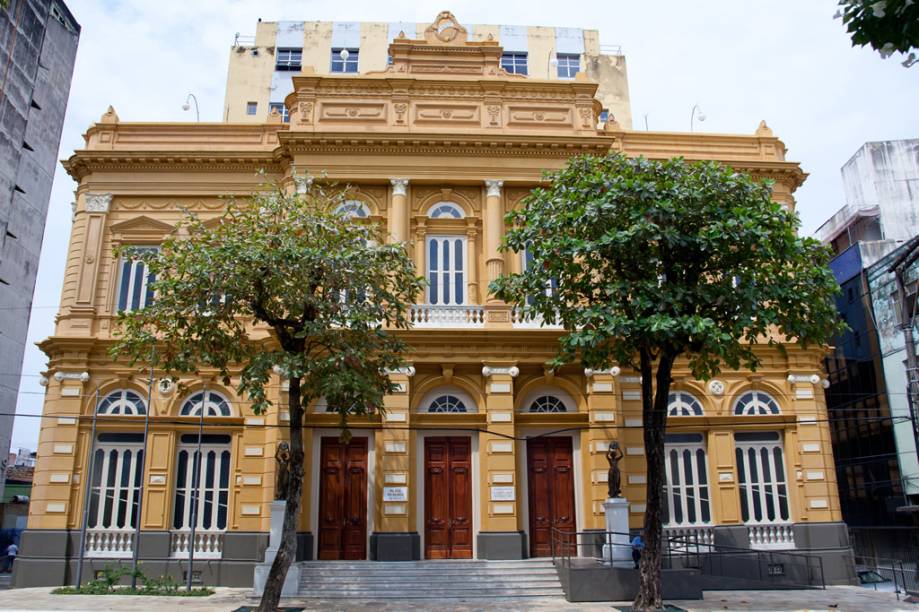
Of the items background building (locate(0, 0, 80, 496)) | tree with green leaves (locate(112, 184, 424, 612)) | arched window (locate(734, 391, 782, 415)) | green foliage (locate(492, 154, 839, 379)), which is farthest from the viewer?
background building (locate(0, 0, 80, 496))

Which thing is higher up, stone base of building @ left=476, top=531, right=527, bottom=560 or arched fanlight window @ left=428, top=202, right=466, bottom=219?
arched fanlight window @ left=428, top=202, right=466, bottom=219

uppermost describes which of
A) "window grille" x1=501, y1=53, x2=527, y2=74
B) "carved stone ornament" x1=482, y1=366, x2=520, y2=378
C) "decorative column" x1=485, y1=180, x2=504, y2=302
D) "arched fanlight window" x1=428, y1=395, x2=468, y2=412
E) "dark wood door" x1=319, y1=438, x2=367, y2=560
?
"window grille" x1=501, y1=53, x2=527, y2=74

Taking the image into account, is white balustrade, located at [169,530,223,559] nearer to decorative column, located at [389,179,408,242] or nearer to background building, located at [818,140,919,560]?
decorative column, located at [389,179,408,242]

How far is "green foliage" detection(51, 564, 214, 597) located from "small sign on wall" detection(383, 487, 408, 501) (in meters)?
4.37

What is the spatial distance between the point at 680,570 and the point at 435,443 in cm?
652

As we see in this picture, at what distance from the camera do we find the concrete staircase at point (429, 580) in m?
16.2

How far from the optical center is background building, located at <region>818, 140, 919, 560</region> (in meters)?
23.4

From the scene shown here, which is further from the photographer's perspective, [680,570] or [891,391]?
[891,391]

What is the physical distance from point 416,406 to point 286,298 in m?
6.27

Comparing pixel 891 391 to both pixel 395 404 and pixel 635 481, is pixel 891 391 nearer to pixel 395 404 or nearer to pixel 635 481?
pixel 635 481

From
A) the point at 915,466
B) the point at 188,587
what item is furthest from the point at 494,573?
the point at 915,466

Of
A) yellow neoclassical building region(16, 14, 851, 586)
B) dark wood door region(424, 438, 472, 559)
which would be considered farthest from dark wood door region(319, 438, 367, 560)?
dark wood door region(424, 438, 472, 559)

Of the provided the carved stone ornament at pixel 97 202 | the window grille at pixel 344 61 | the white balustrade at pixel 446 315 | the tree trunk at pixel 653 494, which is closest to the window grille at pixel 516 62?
the window grille at pixel 344 61

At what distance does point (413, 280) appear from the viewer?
15.1 m
